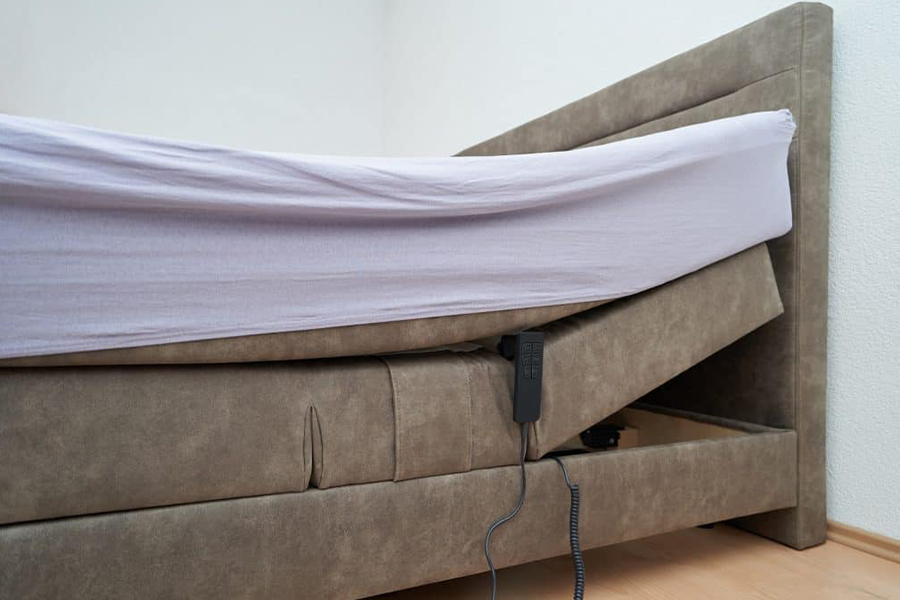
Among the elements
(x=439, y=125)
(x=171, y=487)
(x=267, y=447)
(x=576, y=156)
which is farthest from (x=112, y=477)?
(x=439, y=125)

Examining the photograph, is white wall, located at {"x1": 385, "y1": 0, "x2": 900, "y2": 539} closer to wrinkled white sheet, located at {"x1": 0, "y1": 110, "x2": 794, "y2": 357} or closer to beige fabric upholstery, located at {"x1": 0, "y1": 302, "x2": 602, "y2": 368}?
wrinkled white sheet, located at {"x1": 0, "y1": 110, "x2": 794, "y2": 357}

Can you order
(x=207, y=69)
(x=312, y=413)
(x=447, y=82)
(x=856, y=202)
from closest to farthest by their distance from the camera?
(x=312, y=413)
(x=856, y=202)
(x=447, y=82)
(x=207, y=69)

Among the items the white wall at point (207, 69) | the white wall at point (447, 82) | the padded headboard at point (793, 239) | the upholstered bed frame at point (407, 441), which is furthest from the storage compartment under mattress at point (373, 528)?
the white wall at point (207, 69)

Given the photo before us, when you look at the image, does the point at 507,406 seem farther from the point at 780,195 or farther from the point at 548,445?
the point at 780,195

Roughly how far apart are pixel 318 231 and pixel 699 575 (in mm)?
820

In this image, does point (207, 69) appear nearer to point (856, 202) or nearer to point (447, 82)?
point (447, 82)

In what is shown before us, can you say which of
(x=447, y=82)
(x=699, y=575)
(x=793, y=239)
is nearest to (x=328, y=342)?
(x=699, y=575)

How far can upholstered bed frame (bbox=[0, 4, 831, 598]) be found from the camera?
2.19ft

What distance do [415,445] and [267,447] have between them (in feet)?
0.60

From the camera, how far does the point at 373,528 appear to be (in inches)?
31.1

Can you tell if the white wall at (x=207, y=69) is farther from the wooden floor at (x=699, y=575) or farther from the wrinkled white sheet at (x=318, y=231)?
the wooden floor at (x=699, y=575)

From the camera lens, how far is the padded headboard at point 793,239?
3.85 ft

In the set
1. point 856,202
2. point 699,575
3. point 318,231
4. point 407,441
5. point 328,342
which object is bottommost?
point 699,575

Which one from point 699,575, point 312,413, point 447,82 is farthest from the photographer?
point 447,82
